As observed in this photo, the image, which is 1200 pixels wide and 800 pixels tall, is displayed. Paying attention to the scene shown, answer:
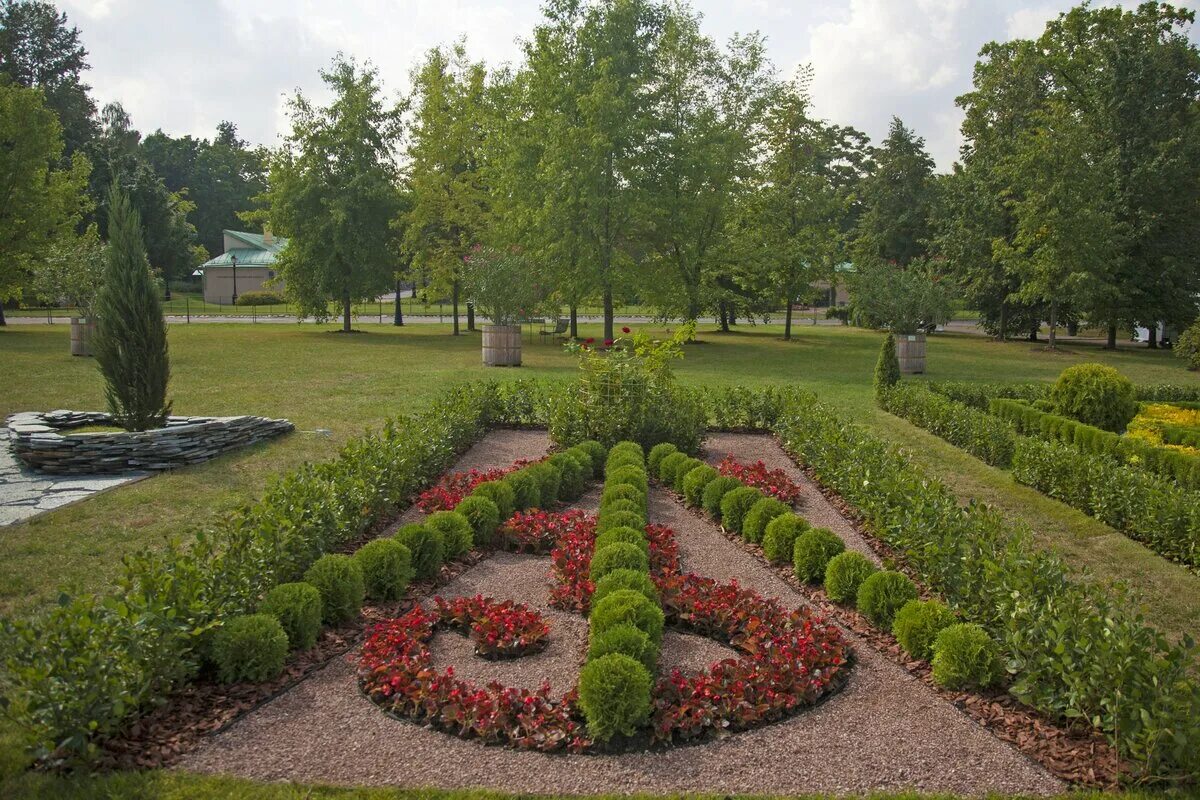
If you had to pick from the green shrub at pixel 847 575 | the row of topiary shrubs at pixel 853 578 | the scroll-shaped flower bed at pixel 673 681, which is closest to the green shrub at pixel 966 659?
the row of topiary shrubs at pixel 853 578

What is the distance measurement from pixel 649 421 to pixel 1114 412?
6.64m

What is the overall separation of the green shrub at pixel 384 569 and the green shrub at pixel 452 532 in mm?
672

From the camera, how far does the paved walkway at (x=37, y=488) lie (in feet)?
24.6

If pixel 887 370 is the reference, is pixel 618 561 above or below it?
below

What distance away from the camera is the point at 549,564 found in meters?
6.83

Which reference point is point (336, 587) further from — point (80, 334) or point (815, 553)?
point (80, 334)

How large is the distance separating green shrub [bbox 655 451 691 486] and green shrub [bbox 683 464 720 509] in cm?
47

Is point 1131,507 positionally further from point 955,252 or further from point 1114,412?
point 955,252

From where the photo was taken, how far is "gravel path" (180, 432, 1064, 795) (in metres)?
3.79

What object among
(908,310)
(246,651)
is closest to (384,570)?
(246,651)

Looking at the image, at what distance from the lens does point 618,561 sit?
5.84m

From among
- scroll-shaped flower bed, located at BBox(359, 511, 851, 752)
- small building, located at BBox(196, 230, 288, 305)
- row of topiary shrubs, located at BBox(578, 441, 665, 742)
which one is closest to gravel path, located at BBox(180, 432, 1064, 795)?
scroll-shaped flower bed, located at BBox(359, 511, 851, 752)

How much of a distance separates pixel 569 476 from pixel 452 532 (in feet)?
7.36

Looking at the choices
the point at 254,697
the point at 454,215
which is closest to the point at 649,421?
the point at 254,697
